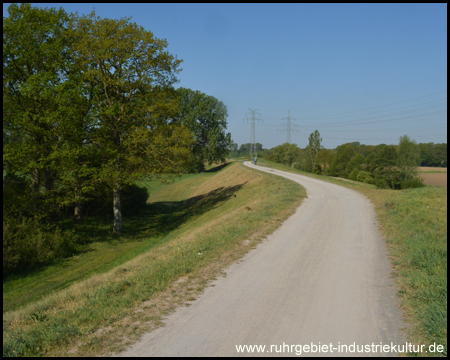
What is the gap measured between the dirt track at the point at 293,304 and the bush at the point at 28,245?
11.5m

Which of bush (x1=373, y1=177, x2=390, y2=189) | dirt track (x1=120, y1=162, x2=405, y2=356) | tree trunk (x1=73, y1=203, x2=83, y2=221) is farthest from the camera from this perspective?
bush (x1=373, y1=177, x2=390, y2=189)

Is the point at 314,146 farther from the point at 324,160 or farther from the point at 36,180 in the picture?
the point at 36,180

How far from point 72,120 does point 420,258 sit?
1818 centimetres

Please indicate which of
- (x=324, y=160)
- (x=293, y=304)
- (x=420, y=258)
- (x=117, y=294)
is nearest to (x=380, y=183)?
(x=324, y=160)

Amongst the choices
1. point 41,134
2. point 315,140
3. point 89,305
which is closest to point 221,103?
point 315,140

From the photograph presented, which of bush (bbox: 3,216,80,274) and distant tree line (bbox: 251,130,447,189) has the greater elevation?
distant tree line (bbox: 251,130,447,189)

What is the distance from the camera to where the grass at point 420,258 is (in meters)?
5.28

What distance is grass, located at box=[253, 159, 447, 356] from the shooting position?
208 inches

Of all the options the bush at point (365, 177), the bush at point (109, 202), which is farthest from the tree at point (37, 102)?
the bush at point (365, 177)

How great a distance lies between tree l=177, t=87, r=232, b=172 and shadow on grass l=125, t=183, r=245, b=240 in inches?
1015

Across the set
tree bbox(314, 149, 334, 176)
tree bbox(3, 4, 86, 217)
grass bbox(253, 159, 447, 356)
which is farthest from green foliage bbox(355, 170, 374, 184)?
tree bbox(3, 4, 86, 217)

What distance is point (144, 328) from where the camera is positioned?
18.3 ft

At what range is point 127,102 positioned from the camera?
22797 mm

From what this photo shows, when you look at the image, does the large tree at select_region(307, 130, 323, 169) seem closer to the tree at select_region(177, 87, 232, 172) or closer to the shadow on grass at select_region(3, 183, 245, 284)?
the tree at select_region(177, 87, 232, 172)
